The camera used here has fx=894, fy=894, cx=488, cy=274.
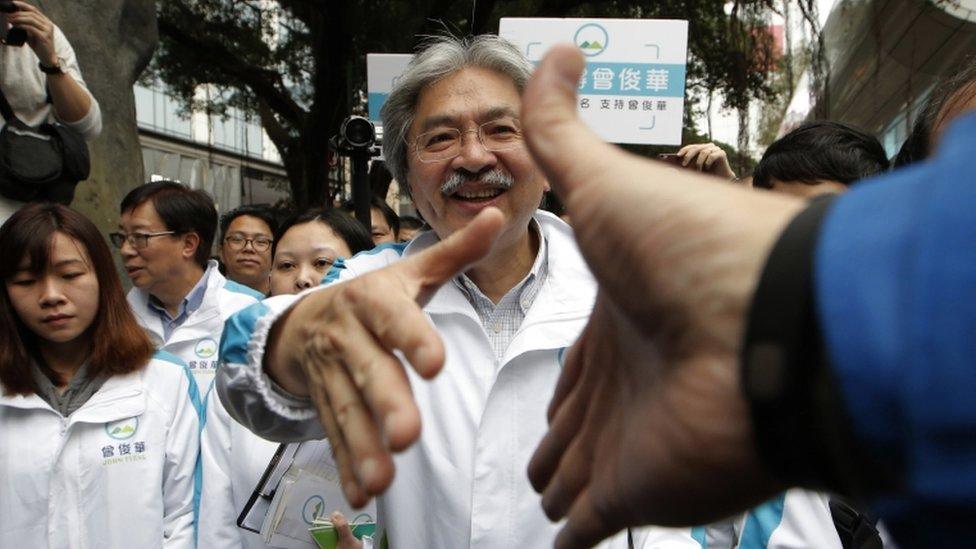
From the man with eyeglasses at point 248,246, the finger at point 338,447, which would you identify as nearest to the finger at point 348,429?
the finger at point 338,447

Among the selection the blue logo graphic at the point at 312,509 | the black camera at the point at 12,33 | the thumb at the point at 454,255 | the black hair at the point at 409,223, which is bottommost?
the blue logo graphic at the point at 312,509

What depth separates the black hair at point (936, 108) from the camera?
5.78 feet

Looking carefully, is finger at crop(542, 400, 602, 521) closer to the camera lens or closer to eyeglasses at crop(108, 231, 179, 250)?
eyeglasses at crop(108, 231, 179, 250)

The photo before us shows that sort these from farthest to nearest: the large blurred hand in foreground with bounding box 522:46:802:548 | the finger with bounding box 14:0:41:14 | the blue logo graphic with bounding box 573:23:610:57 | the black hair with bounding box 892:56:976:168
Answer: the blue logo graphic with bounding box 573:23:610:57 → the finger with bounding box 14:0:41:14 → the black hair with bounding box 892:56:976:168 → the large blurred hand in foreground with bounding box 522:46:802:548

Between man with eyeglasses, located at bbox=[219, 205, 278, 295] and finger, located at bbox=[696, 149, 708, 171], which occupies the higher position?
finger, located at bbox=[696, 149, 708, 171]

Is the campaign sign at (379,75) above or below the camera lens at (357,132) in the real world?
above

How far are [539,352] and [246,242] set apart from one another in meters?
3.34

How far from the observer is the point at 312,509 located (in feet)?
7.63

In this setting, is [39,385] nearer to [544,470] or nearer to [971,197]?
[544,470]

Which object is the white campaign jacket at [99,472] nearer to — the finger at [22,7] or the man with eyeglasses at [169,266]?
the man with eyeglasses at [169,266]

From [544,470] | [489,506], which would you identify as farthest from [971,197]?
[489,506]

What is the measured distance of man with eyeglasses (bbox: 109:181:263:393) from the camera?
146 inches

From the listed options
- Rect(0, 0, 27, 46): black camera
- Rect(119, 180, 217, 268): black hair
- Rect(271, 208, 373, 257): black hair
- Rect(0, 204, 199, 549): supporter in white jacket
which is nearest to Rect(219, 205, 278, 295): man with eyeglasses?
Rect(119, 180, 217, 268): black hair

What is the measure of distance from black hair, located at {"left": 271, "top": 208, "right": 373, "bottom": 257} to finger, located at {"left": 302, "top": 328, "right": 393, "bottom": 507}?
8.56ft
